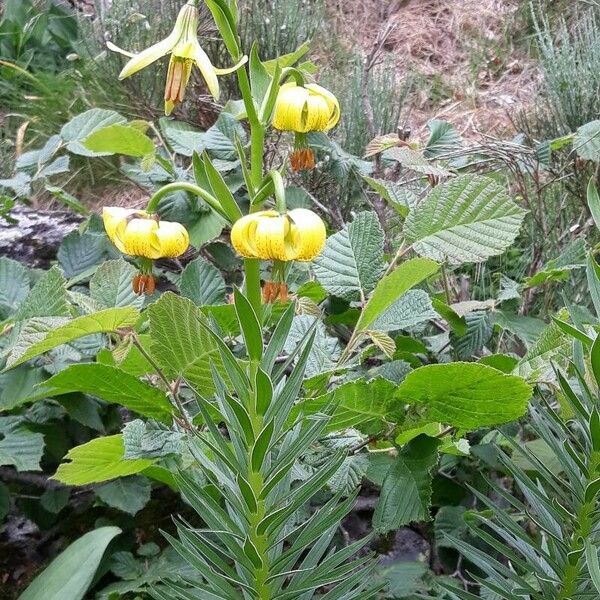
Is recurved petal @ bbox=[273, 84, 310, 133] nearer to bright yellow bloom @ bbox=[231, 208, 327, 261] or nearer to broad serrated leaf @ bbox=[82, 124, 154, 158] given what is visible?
bright yellow bloom @ bbox=[231, 208, 327, 261]

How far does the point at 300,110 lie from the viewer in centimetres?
70

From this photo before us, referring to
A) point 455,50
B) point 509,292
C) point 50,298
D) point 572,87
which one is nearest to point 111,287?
point 50,298

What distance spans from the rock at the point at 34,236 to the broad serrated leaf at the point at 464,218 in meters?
0.73

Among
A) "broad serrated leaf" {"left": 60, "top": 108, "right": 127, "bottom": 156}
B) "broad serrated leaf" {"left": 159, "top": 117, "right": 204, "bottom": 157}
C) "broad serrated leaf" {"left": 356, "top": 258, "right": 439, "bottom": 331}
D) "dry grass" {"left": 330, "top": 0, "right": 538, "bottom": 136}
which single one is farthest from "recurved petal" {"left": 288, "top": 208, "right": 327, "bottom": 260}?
"dry grass" {"left": 330, "top": 0, "right": 538, "bottom": 136}

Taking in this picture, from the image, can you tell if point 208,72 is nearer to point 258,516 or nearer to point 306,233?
point 306,233

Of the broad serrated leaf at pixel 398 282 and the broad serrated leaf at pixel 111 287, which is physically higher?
the broad serrated leaf at pixel 398 282

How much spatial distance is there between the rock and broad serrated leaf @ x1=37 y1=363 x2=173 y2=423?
621 millimetres

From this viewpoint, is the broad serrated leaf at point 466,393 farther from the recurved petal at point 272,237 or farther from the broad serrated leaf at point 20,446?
the broad serrated leaf at point 20,446

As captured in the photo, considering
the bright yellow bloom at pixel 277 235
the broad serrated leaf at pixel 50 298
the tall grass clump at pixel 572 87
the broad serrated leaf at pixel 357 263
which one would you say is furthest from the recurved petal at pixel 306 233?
the tall grass clump at pixel 572 87

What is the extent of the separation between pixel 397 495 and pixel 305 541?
206mm

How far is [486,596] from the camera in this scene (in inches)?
27.0

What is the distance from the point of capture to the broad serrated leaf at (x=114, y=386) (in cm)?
66

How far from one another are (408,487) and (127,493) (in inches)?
14.2

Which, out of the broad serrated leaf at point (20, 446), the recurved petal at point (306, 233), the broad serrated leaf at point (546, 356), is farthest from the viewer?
the broad serrated leaf at point (20, 446)
